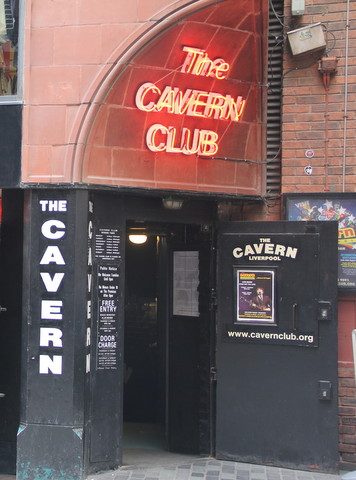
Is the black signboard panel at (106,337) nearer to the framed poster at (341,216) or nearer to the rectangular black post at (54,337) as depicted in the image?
the rectangular black post at (54,337)

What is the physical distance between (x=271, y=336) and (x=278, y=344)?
101 mm

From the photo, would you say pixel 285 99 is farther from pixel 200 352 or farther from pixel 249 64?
pixel 200 352

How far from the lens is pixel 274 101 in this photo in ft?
20.1

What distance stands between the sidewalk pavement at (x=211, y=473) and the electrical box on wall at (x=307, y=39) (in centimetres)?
408

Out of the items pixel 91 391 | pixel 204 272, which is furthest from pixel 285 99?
pixel 91 391

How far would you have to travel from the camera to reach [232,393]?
5.86 meters

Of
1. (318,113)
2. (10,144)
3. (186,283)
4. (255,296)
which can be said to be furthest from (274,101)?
(10,144)

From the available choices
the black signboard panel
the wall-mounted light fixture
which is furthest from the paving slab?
the wall-mounted light fixture

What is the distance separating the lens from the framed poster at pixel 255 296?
5.77 meters

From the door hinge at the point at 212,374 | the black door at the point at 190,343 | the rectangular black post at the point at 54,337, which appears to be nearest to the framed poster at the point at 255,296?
the black door at the point at 190,343

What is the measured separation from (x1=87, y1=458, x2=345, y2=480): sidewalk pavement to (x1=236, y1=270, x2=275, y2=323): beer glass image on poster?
1.41 m

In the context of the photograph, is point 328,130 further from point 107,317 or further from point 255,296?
point 107,317

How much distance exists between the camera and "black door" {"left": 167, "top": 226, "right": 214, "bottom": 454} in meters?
6.23

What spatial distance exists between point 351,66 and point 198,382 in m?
3.63
